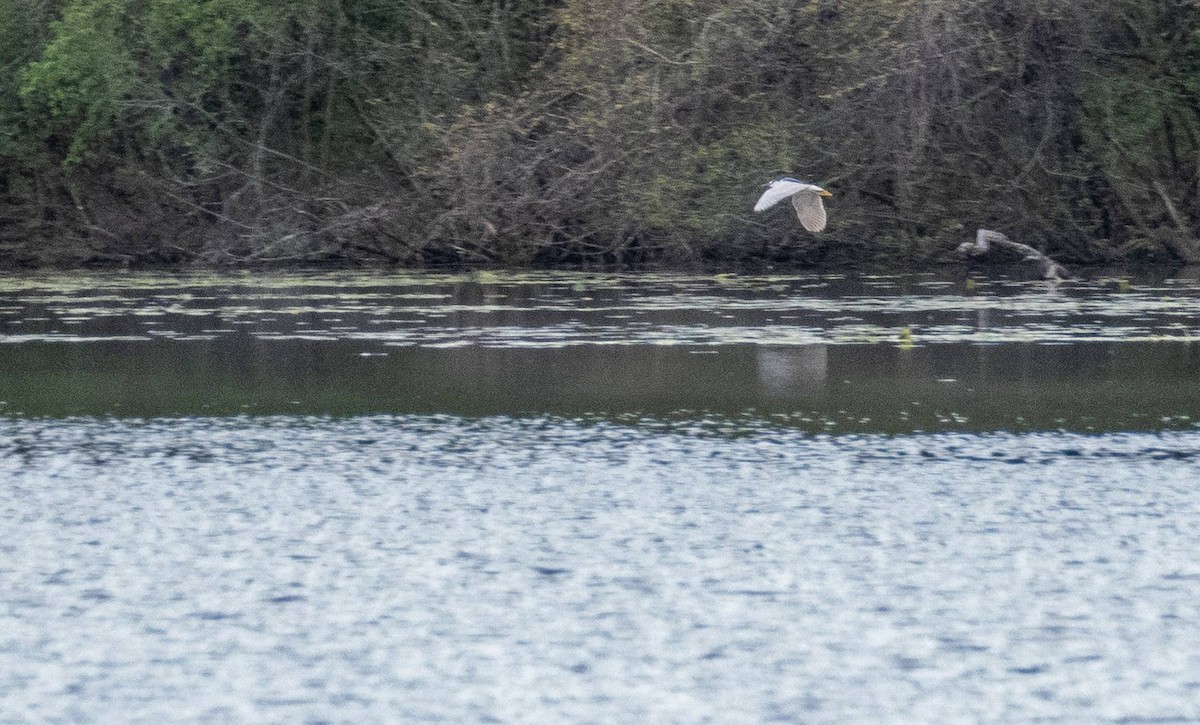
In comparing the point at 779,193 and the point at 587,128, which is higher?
the point at 587,128

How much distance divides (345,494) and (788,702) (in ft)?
13.2

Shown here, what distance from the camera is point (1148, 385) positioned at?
546 inches

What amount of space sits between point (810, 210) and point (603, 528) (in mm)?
14289

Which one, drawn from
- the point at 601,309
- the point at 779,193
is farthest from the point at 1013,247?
the point at 601,309

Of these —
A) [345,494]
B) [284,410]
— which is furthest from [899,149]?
[345,494]

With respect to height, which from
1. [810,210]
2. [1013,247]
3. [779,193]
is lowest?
[1013,247]

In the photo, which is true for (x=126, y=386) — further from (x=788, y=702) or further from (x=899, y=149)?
(x=899, y=149)

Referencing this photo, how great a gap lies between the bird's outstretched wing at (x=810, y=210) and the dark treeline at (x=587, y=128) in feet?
11.9

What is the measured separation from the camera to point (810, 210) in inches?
892

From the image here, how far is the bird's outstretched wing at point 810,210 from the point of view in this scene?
73.8 ft

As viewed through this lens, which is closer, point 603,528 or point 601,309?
point 603,528

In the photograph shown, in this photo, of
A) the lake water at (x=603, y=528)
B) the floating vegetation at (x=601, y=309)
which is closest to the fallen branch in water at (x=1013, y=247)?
the floating vegetation at (x=601, y=309)

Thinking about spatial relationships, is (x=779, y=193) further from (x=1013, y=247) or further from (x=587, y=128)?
(x=1013, y=247)

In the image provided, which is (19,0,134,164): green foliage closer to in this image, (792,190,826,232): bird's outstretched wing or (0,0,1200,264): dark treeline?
(0,0,1200,264): dark treeline
